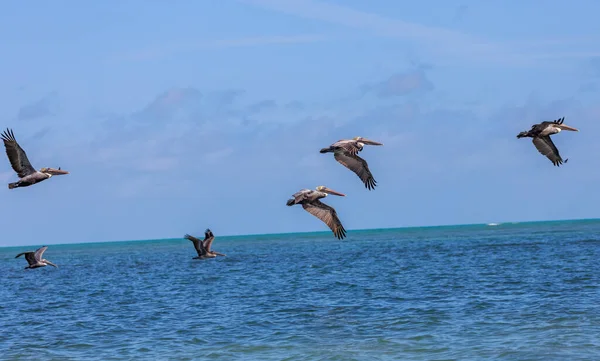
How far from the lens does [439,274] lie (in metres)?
53.1

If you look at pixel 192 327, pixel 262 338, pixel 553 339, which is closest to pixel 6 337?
pixel 192 327

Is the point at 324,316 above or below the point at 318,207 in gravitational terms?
below

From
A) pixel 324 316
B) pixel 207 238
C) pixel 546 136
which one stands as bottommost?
pixel 324 316

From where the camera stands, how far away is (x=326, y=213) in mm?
23922

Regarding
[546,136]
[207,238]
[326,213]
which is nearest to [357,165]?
[326,213]

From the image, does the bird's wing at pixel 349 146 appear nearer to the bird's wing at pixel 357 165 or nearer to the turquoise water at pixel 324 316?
the bird's wing at pixel 357 165

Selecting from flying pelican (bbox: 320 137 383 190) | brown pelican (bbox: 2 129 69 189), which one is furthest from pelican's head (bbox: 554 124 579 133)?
brown pelican (bbox: 2 129 69 189)

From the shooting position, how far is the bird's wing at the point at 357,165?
23.8 meters

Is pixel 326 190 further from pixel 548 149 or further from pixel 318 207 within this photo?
pixel 548 149

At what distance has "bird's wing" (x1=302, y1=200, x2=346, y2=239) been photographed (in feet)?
78.1

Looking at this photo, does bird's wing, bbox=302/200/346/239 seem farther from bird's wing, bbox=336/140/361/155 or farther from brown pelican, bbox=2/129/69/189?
brown pelican, bbox=2/129/69/189

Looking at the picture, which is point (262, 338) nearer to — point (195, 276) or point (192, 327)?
point (192, 327)

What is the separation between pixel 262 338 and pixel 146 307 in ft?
41.7

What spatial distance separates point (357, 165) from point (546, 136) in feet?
18.1
